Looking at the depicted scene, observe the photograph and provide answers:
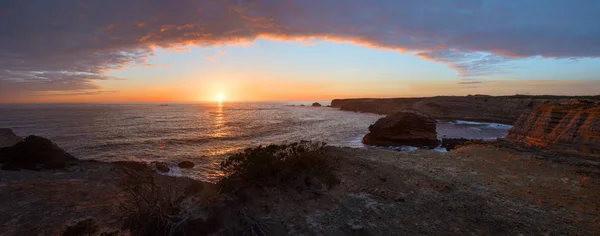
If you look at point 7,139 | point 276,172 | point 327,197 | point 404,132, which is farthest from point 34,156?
point 404,132

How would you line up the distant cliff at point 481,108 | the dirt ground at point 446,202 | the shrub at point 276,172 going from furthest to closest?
the distant cliff at point 481,108 < the shrub at point 276,172 < the dirt ground at point 446,202

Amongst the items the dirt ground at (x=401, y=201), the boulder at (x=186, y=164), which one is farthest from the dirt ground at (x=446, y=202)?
the boulder at (x=186, y=164)

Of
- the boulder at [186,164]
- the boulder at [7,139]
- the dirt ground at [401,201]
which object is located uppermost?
the boulder at [7,139]

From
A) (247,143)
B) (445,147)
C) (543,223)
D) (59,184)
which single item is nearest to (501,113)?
(445,147)

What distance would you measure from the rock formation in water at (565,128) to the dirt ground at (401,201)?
9.10 ft

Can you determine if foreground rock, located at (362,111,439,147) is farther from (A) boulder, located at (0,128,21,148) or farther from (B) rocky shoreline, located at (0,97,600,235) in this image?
(A) boulder, located at (0,128,21,148)

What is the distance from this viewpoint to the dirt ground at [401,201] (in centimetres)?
840

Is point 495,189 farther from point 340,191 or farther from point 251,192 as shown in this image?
point 251,192

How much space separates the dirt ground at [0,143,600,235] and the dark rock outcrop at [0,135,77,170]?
1.58 metres

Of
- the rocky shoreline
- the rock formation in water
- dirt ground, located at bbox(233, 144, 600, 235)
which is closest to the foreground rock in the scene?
the rock formation in water

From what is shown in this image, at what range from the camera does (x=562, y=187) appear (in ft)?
39.2

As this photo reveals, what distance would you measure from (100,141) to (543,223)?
133ft

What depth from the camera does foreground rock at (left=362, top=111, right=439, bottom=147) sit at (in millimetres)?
31828

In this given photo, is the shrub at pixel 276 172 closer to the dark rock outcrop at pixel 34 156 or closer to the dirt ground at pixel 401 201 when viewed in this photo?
the dirt ground at pixel 401 201
